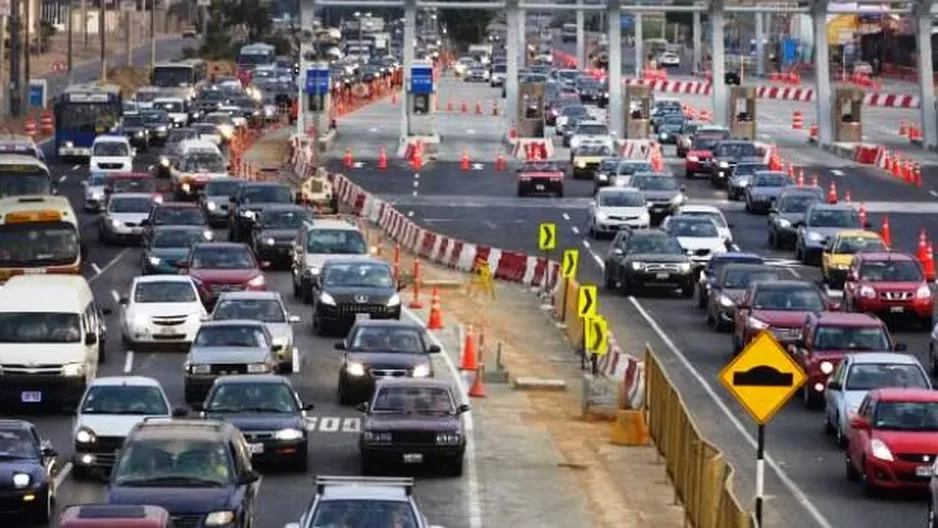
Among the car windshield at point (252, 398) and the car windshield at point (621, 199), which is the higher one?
the car windshield at point (621, 199)

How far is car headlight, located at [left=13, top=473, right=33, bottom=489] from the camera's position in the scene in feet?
96.4

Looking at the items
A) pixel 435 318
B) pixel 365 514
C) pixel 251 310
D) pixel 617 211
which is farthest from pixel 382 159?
pixel 365 514

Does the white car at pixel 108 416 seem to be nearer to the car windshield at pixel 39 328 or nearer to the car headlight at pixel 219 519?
the car windshield at pixel 39 328

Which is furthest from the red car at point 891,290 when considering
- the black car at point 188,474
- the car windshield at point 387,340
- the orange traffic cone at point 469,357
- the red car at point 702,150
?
the red car at point 702,150

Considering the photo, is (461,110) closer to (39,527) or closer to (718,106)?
(718,106)

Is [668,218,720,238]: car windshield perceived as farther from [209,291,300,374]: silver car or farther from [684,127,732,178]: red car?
[684,127,732,178]: red car

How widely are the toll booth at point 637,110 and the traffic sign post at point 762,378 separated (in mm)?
77710

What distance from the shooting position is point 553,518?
31.8 m

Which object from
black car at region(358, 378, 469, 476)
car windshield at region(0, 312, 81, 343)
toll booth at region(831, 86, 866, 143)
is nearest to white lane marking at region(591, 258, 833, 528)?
black car at region(358, 378, 469, 476)

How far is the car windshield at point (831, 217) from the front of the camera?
61.1 metres

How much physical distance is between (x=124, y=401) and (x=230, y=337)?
7.03m

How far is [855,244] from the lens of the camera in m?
57.0

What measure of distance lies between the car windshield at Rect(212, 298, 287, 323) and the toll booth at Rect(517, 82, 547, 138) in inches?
2347

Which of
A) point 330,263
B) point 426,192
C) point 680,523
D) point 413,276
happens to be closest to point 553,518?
point 680,523
